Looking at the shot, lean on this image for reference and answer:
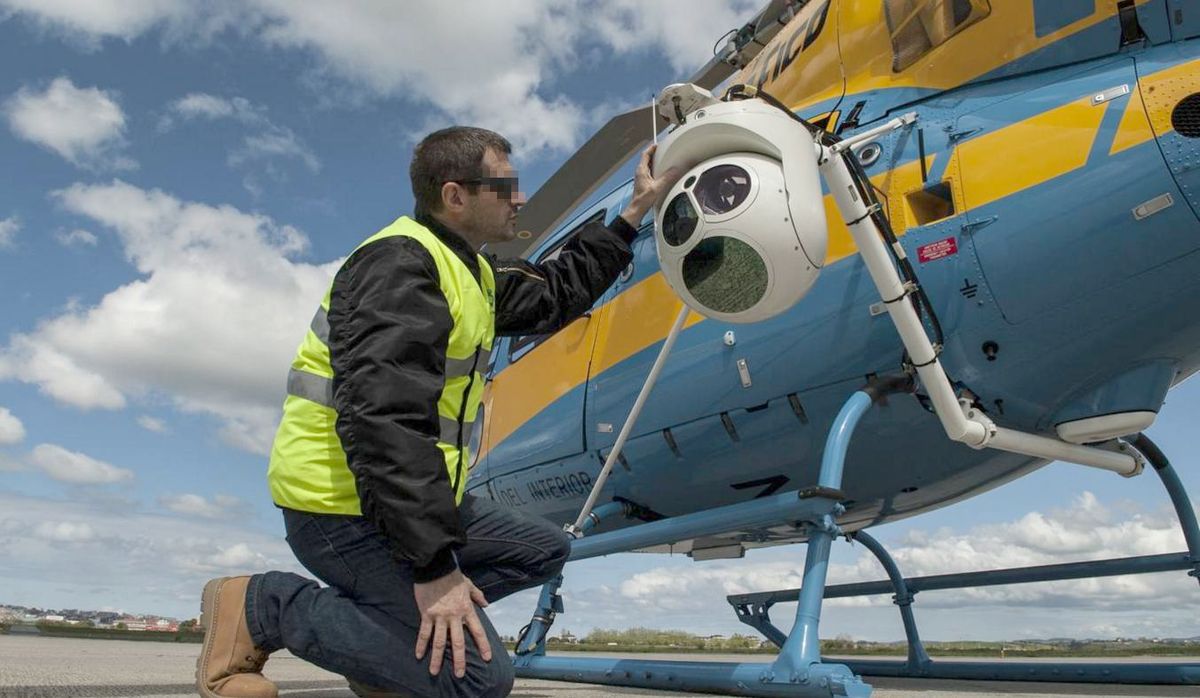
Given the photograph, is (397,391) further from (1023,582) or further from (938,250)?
(1023,582)

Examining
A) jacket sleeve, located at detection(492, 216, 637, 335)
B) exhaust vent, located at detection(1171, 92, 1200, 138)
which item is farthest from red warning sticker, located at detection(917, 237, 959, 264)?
jacket sleeve, located at detection(492, 216, 637, 335)

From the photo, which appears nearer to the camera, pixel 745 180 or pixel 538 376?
pixel 745 180

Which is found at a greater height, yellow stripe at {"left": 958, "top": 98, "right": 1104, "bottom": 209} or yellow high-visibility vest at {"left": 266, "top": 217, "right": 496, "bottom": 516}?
yellow stripe at {"left": 958, "top": 98, "right": 1104, "bottom": 209}

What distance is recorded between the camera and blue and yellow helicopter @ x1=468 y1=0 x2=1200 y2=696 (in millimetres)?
3303

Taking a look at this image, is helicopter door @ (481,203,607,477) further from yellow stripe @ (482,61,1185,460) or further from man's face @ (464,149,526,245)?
man's face @ (464,149,526,245)

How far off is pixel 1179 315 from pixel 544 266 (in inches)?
95.5

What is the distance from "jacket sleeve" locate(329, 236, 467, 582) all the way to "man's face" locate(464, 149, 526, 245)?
0.44 m

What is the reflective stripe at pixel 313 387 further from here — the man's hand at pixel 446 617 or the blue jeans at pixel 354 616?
the man's hand at pixel 446 617

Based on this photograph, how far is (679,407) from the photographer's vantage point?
473 cm

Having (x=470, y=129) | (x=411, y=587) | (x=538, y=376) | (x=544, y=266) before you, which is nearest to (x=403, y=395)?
(x=411, y=587)

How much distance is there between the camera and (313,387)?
2.36 meters

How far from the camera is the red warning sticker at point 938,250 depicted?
3.67 meters

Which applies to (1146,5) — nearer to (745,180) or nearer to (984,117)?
(984,117)

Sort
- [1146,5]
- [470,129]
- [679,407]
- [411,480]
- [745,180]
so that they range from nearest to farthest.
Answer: [411,480] → [470,129] → [745,180] → [1146,5] → [679,407]
